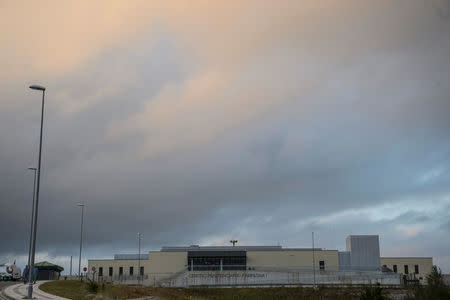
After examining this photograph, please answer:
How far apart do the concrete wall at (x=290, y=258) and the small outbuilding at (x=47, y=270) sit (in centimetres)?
3771

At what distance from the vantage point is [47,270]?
99188 millimetres

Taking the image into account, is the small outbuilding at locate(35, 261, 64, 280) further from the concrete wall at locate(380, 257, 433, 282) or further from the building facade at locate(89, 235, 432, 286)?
the concrete wall at locate(380, 257, 433, 282)

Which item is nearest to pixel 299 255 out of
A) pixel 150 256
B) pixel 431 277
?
pixel 150 256

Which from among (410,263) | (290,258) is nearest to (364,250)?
(410,263)

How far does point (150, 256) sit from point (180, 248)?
1033 centimetres

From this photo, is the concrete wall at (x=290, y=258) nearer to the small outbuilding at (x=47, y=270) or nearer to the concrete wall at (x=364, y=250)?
the concrete wall at (x=364, y=250)

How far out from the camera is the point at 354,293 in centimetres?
6494

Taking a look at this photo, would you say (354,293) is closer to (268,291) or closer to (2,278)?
(268,291)

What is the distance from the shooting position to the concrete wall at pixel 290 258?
99656 millimetres

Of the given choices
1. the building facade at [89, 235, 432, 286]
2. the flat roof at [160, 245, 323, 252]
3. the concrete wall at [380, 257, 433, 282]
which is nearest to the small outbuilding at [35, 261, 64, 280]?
the building facade at [89, 235, 432, 286]

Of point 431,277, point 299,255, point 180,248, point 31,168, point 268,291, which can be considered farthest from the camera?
point 180,248

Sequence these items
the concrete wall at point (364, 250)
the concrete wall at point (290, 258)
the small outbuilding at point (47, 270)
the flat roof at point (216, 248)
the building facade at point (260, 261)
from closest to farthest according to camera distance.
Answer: the building facade at point (260, 261), the small outbuilding at point (47, 270), the concrete wall at point (290, 258), the concrete wall at point (364, 250), the flat roof at point (216, 248)

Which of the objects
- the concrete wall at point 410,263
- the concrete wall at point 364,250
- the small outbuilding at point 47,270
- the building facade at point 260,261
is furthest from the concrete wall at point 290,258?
the small outbuilding at point 47,270

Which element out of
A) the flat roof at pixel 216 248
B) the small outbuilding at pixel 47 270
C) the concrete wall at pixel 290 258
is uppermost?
the flat roof at pixel 216 248
